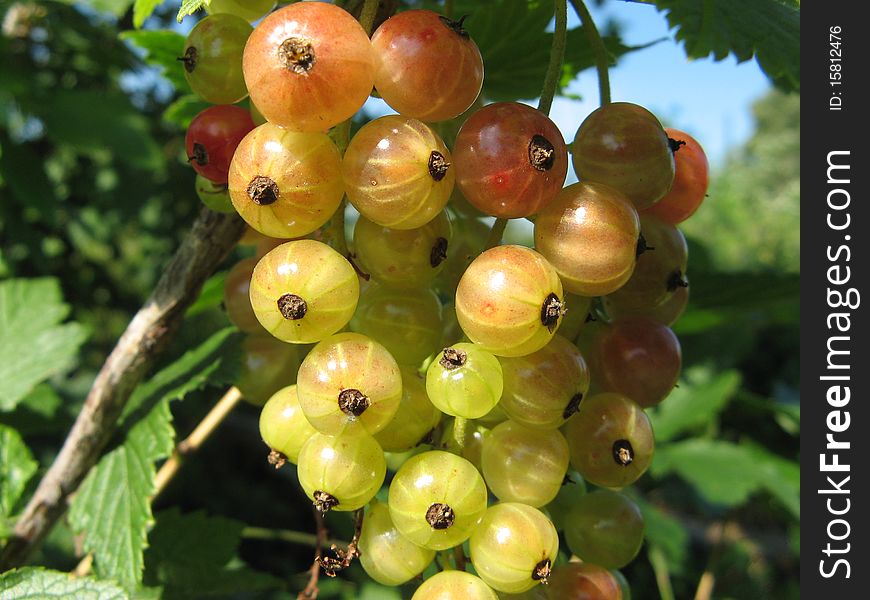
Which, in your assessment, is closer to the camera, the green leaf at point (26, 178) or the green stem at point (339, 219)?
the green stem at point (339, 219)

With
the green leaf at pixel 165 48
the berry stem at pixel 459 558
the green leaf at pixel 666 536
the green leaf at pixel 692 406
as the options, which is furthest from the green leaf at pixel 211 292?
the green leaf at pixel 692 406

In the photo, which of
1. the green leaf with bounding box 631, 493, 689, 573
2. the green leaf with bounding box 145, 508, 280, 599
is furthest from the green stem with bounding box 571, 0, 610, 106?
the green leaf with bounding box 631, 493, 689, 573

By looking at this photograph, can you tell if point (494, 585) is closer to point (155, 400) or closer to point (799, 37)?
point (155, 400)

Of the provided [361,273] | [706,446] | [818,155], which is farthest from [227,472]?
[818,155]

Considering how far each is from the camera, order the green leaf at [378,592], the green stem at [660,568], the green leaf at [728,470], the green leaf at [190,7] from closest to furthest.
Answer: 1. the green leaf at [190,7]
2. the green leaf at [378,592]
3. the green stem at [660,568]
4. the green leaf at [728,470]

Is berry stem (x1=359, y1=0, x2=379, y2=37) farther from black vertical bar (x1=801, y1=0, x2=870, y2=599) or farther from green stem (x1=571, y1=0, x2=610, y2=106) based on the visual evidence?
black vertical bar (x1=801, y1=0, x2=870, y2=599)

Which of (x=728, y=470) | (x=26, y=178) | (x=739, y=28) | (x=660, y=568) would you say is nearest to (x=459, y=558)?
(x=739, y=28)

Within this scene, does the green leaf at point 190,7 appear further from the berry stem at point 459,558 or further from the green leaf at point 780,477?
the green leaf at point 780,477
